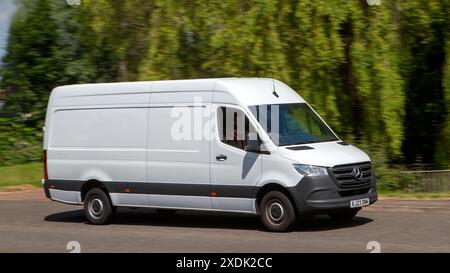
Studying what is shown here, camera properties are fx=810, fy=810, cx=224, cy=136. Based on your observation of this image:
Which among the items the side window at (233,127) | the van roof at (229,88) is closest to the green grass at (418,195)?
the van roof at (229,88)

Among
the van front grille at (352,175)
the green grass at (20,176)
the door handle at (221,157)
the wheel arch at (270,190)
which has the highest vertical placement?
the door handle at (221,157)

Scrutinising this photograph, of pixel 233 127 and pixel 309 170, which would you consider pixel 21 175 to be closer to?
pixel 233 127

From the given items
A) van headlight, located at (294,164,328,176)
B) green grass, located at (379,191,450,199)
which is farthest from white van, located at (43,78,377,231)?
green grass, located at (379,191,450,199)

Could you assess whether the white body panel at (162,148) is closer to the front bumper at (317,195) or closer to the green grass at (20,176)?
the front bumper at (317,195)

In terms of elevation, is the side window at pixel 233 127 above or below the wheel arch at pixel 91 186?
above

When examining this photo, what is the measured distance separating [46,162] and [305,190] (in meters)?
5.54

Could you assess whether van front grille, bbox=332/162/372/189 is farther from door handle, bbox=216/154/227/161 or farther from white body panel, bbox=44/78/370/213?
door handle, bbox=216/154/227/161

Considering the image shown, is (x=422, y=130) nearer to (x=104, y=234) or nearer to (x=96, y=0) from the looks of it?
(x=96, y=0)

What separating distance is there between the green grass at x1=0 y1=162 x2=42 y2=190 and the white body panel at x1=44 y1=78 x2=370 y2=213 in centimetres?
788

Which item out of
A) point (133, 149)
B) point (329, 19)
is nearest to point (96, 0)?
point (329, 19)

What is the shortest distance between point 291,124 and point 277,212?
4.89ft

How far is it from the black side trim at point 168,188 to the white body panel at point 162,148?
0.9 inches

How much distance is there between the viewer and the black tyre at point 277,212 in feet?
40.4

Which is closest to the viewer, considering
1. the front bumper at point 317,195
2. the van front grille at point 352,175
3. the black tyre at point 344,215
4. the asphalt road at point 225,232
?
the asphalt road at point 225,232
